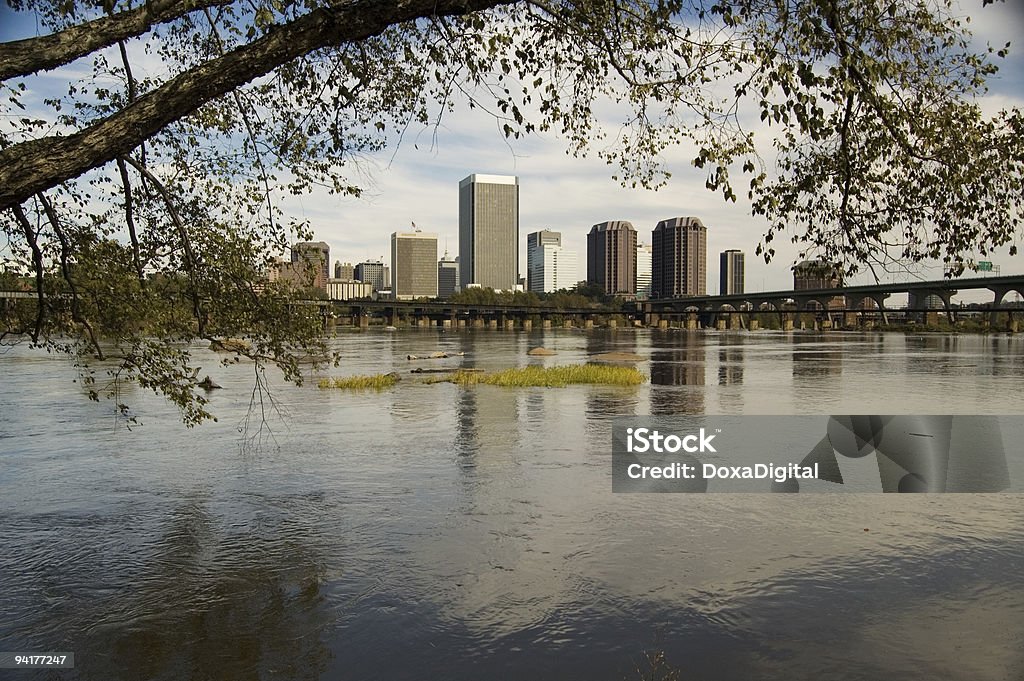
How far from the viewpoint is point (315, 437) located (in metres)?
27.3

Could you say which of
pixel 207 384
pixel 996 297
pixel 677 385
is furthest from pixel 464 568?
pixel 996 297

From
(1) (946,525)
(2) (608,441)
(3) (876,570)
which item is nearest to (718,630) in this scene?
(3) (876,570)

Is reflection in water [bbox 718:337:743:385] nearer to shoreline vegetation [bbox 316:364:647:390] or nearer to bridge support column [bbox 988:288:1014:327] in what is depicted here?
shoreline vegetation [bbox 316:364:647:390]

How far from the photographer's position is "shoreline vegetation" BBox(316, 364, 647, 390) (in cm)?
4348

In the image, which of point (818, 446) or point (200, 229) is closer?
point (200, 229)

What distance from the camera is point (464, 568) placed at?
14.3 metres

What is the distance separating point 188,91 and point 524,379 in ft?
121

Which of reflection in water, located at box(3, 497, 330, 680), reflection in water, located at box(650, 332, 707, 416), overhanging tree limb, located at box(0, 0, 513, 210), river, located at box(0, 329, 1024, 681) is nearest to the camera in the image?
→ overhanging tree limb, located at box(0, 0, 513, 210)

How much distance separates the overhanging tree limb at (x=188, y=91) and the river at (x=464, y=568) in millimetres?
6270

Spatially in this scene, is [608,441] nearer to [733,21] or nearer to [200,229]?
[200,229]

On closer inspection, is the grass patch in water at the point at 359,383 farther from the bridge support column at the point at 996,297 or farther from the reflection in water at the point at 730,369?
the bridge support column at the point at 996,297

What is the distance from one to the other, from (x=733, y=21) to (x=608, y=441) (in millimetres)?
18234

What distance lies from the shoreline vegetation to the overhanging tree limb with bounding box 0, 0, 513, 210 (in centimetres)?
3407

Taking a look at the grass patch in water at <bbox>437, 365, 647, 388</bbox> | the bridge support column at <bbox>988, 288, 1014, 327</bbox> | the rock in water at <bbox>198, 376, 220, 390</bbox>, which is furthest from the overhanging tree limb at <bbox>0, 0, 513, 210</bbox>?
the bridge support column at <bbox>988, 288, 1014, 327</bbox>
